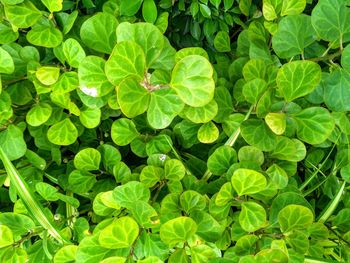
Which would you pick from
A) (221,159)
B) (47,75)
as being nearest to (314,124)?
(221,159)

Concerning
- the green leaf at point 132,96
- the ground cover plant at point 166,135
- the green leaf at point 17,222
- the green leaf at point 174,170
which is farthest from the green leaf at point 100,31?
the green leaf at point 17,222

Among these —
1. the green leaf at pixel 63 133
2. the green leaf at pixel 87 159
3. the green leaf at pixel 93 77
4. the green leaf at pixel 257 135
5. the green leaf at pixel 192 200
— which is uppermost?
the green leaf at pixel 93 77

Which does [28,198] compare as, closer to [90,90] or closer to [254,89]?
[90,90]

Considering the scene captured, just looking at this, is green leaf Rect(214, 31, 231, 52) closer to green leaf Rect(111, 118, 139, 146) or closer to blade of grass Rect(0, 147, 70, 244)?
green leaf Rect(111, 118, 139, 146)

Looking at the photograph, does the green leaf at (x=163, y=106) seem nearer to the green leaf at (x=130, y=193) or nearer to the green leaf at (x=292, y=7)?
the green leaf at (x=130, y=193)

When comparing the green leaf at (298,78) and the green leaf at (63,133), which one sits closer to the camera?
the green leaf at (298,78)

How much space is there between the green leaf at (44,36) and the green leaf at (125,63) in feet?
0.65

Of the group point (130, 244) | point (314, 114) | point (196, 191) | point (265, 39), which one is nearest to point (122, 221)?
point (130, 244)

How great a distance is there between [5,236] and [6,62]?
0.99 feet

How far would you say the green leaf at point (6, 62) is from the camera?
0.77 meters

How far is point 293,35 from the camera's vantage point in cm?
80

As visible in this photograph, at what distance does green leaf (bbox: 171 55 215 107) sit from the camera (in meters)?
0.67

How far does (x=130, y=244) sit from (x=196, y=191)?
6.4 inches

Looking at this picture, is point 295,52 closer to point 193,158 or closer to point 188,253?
point 193,158
